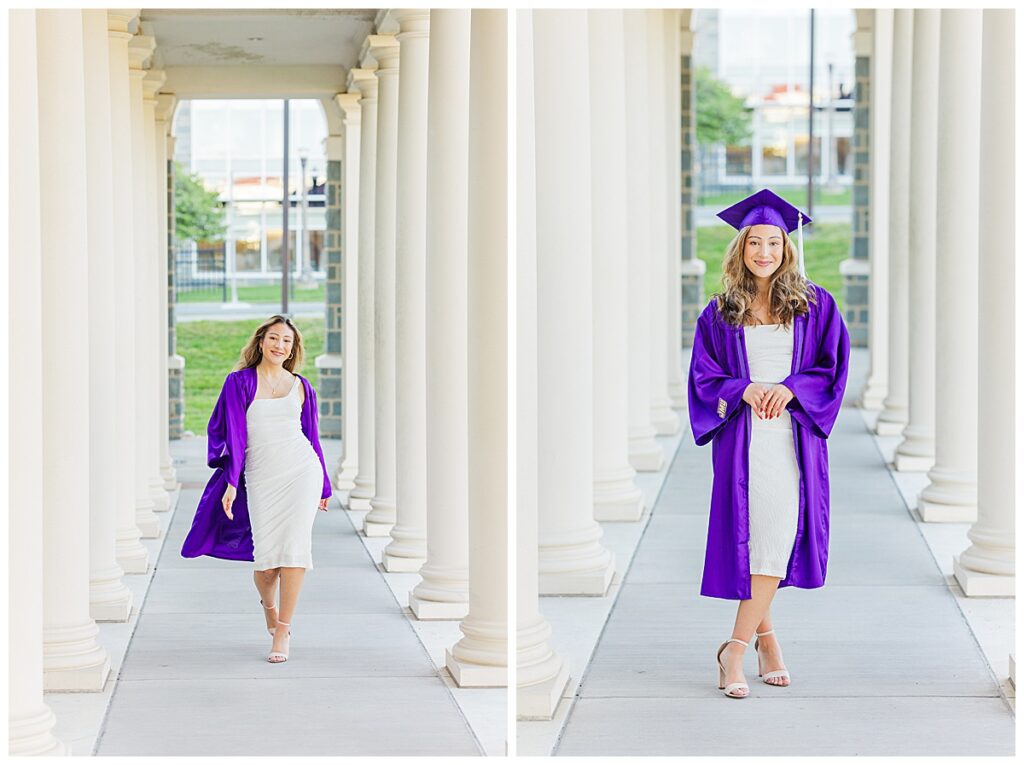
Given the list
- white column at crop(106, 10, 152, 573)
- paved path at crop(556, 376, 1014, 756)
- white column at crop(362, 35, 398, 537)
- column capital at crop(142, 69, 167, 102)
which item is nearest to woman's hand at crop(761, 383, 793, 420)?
paved path at crop(556, 376, 1014, 756)

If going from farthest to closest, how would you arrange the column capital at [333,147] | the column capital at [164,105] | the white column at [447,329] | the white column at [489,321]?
the column capital at [333,147] < the column capital at [164,105] < the white column at [447,329] < the white column at [489,321]

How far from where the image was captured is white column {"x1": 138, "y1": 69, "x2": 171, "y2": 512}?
13719 millimetres

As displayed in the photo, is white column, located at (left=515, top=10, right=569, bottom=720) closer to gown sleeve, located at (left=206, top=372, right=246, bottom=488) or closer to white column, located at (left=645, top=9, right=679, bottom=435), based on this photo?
gown sleeve, located at (left=206, top=372, right=246, bottom=488)

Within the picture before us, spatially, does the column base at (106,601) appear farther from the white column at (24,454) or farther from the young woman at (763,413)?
the young woman at (763,413)

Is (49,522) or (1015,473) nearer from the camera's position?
(49,522)

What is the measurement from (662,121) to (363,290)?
12.3 ft

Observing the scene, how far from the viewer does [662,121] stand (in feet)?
53.5

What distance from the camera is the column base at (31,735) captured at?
Answer: 580cm

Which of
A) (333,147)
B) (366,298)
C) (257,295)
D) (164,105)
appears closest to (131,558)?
(366,298)

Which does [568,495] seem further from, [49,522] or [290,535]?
[49,522]

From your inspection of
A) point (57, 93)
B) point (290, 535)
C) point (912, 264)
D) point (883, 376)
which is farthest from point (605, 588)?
point (883, 376)

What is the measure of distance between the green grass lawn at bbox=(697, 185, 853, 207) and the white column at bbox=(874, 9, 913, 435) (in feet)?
63.3

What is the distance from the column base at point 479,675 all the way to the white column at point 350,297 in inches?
358

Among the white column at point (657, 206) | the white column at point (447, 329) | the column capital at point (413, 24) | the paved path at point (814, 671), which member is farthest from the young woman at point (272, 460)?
the white column at point (657, 206)
